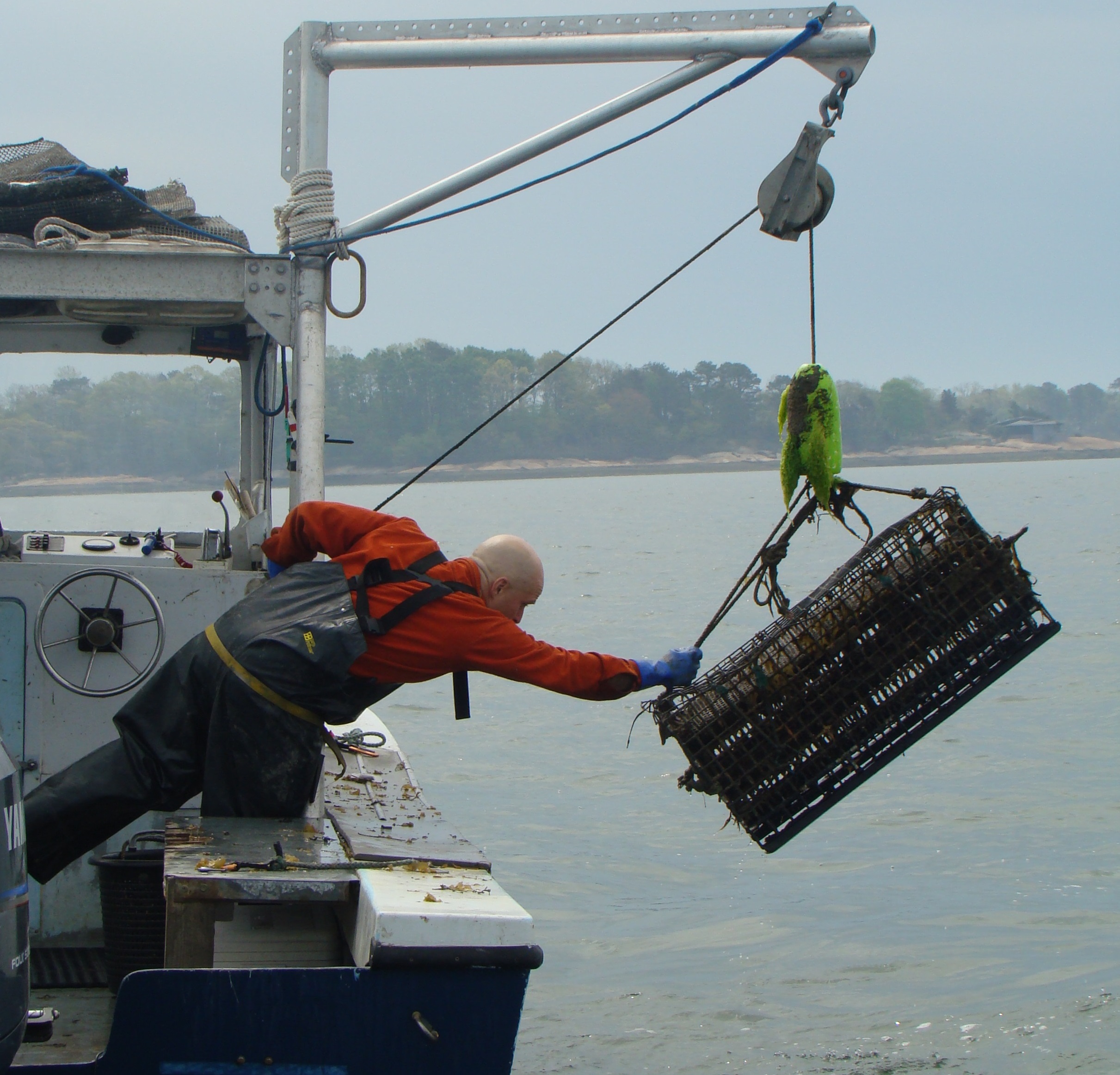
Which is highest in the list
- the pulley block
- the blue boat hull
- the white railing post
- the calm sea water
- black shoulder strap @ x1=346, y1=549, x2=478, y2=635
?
the pulley block

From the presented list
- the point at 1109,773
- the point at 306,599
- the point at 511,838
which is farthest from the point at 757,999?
the point at 1109,773

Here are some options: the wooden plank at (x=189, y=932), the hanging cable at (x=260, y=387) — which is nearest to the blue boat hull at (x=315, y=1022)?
the wooden plank at (x=189, y=932)

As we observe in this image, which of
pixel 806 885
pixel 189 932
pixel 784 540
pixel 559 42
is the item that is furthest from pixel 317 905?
pixel 806 885

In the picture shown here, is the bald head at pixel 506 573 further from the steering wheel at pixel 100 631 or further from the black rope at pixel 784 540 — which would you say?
the steering wheel at pixel 100 631

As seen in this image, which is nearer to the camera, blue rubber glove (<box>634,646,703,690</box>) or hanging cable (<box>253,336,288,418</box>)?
blue rubber glove (<box>634,646,703,690</box>)

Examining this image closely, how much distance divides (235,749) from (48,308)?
2363 millimetres

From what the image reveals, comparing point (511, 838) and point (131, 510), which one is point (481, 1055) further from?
point (511, 838)

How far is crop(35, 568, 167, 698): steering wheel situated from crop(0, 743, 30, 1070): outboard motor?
5.10ft

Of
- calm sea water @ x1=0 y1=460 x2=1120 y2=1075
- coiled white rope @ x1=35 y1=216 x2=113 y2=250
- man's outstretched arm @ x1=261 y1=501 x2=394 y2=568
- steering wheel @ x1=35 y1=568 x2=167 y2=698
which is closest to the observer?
man's outstretched arm @ x1=261 y1=501 x2=394 y2=568

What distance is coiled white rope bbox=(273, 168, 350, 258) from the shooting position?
15.7 feet

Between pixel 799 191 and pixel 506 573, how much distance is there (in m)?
1.72

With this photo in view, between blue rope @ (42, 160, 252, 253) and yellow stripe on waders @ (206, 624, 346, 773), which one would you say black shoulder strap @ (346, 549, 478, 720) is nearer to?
yellow stripe on waders @ (206, 624, 346, 773)

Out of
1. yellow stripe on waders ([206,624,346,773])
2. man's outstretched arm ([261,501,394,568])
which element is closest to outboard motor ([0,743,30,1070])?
yellow stripe on waders ([206,624,346,773])

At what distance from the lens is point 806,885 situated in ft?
32.2
